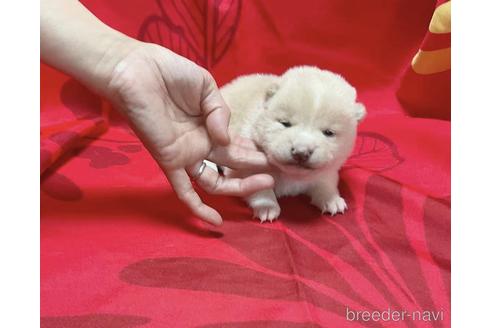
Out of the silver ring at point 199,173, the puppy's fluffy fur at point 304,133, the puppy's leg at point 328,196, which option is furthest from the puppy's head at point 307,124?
the silver ring at point 199,173

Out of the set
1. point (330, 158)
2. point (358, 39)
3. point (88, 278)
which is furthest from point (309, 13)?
point (88, 278)

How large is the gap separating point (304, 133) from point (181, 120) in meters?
0.39

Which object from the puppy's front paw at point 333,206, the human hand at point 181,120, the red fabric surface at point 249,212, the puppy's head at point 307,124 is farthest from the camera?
the puppy's front paw at point 333,206

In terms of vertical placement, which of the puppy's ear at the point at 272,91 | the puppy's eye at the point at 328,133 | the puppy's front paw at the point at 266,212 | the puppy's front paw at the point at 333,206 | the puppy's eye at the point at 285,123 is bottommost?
the puppy's front paw at the point at 266,212

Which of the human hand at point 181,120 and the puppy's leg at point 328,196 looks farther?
the puppy's leg at point 328,196

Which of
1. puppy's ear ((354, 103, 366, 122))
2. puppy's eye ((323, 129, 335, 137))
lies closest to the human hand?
puppy's eye ((323, 129, 335, 137))

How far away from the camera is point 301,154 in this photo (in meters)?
1.52

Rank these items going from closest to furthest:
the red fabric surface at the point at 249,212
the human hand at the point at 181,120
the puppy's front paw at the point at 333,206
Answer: the red fabric surface at the point at 249,212
the human hand at the point at 181,120
the puppy's front paw at the point at 333,206

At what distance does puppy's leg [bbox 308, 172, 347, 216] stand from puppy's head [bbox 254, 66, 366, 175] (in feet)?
0.33

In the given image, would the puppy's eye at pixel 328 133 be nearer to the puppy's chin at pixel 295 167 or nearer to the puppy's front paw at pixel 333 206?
the puppy's chin at pixel 295 167

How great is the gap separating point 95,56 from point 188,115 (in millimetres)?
349

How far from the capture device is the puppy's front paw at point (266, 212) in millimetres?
1638

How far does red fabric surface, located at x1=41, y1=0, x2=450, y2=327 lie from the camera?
4.07 ft

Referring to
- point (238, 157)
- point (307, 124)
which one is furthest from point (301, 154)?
point (238, 157)
